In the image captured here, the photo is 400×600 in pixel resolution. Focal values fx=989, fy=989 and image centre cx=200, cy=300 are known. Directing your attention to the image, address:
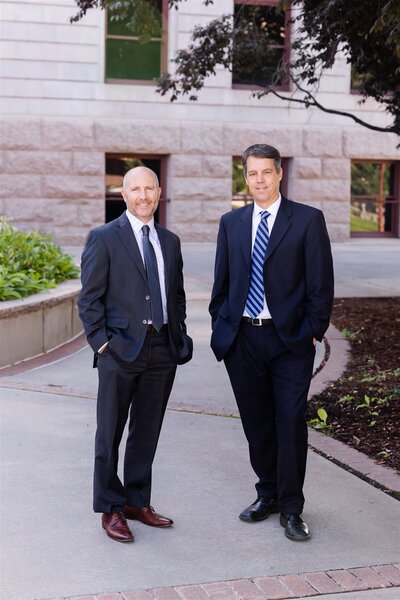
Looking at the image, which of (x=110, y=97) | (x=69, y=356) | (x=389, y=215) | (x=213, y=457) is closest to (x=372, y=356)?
(x=69, y=356)

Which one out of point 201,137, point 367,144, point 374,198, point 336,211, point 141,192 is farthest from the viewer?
point 374,198

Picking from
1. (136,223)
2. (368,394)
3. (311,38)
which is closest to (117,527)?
(136,223)

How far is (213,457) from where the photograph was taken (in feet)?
21.2

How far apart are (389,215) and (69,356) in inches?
652

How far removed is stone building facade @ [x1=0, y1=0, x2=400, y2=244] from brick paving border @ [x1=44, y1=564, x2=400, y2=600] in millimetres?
17623

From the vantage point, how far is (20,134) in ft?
69.8

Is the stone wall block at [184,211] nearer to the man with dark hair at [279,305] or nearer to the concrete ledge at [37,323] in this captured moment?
the concrete ledge at [37,323]

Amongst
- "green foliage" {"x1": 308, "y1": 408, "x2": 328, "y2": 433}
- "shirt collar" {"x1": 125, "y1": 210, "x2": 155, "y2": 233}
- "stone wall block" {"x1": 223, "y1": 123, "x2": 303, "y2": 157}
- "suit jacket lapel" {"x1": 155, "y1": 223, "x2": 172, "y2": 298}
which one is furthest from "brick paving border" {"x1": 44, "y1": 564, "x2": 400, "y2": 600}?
"stone wall block" {"x1": 223, "y1": 123, "x2": 303, "y2": 157}

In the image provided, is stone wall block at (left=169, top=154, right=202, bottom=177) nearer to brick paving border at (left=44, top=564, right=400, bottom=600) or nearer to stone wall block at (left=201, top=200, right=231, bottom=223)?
stone wall block at (left=201, top=200, right=231, bottom=223)

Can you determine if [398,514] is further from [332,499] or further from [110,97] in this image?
[110,97]

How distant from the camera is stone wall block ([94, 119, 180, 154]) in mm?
21719

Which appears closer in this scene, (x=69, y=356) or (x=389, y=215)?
(x=69, y=356)

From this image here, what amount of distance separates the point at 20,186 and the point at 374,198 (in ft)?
29.1

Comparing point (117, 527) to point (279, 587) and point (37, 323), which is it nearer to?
point (279, 587)
